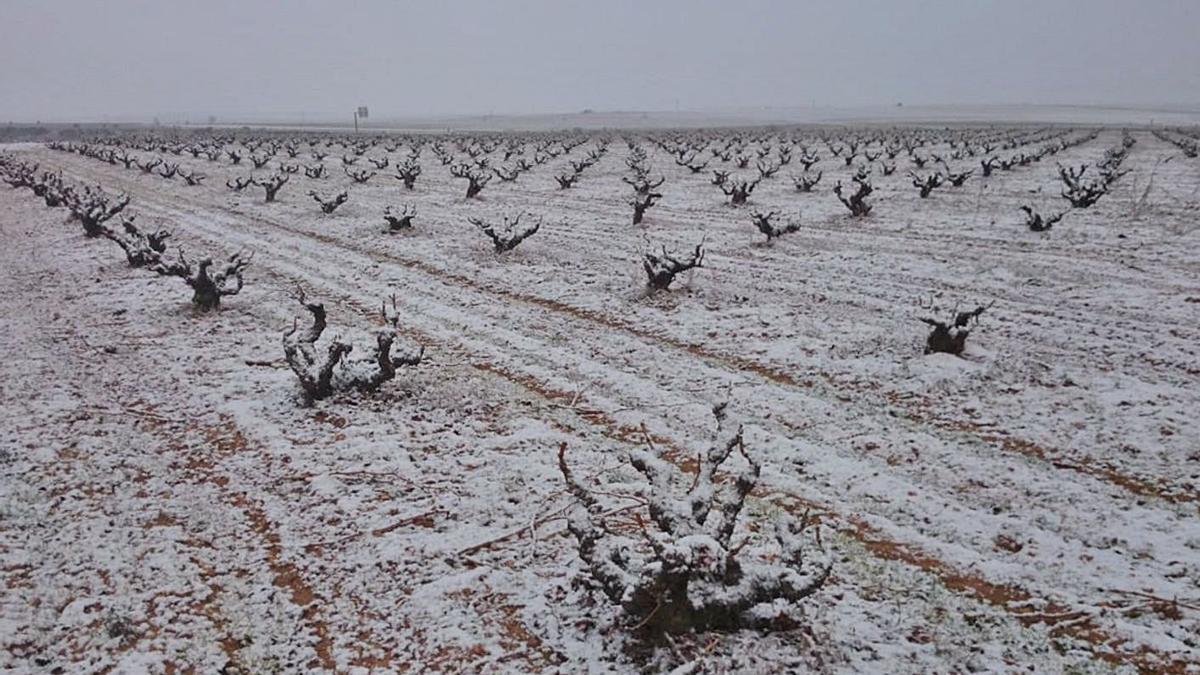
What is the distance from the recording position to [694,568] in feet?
9.96

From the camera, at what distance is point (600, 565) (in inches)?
130

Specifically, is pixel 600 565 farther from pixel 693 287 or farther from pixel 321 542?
pixel 693 287

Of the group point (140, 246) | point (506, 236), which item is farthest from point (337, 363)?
point (140, 246)

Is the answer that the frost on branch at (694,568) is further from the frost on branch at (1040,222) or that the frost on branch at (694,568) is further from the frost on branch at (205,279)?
the frost on branch at (1040,222)

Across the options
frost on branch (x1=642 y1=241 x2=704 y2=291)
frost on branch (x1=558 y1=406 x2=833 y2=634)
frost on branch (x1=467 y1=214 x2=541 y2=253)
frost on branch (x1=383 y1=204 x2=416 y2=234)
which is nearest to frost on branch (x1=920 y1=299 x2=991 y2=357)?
frost on branch (x1=642 y1=241 x2=704 y2=291)

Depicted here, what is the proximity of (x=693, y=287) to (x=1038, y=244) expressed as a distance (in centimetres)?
633

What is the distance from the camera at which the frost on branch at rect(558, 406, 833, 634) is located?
3107mm

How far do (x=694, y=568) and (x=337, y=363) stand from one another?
4372 millimetres

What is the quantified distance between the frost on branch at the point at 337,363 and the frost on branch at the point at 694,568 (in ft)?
10.8

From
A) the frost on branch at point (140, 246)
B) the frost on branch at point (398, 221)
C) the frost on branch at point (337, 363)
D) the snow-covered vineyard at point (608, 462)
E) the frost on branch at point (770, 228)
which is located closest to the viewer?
the snow-covered vineyard at point (608, 462)

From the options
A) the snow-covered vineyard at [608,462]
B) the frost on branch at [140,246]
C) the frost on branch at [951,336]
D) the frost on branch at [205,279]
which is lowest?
the snow-covered vineyard at [608,462]

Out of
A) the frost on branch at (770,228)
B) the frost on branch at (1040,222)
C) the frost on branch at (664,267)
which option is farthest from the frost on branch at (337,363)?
the frost on branch at (1040,222)

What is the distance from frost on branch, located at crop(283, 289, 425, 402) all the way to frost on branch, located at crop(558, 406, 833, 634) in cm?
330

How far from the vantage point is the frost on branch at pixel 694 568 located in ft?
10.2
